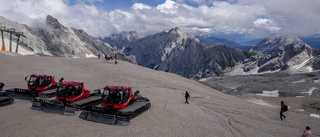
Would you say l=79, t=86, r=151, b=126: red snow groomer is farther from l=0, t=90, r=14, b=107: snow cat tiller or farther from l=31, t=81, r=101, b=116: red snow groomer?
l=0, t=90, r=14, b=107: snow cat tiller

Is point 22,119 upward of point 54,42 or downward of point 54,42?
downward

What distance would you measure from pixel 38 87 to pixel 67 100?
19.7ft

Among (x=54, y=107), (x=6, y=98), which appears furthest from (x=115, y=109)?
(x=6, y=98)

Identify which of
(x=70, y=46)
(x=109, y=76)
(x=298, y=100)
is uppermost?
(x=70, y=46)

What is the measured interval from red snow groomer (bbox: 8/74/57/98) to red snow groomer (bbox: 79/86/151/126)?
8000mm

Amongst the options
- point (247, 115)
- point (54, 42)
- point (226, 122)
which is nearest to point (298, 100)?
point (247, 115)

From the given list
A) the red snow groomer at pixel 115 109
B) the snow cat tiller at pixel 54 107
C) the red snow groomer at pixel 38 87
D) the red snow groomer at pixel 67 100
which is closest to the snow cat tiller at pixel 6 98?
the red snow groomer at pixel 38 87

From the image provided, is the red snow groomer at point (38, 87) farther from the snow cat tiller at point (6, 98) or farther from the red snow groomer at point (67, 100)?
the red snow groomer at point (67, 100)

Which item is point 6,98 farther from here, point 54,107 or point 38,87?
point 54,107

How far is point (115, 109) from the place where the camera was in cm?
2269

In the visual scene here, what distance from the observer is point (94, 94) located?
2938 cm

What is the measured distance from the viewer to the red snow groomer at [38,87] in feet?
92.9

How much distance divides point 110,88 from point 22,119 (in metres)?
7.00

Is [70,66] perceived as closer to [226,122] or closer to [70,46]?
→ [226,122]
